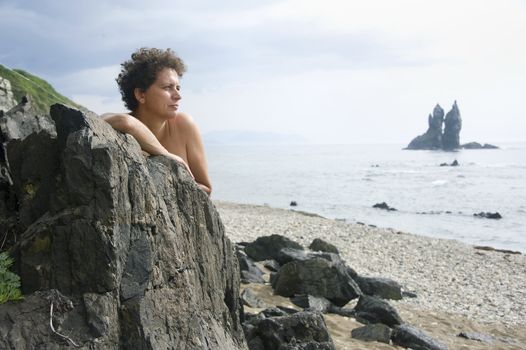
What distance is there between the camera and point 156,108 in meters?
6.79

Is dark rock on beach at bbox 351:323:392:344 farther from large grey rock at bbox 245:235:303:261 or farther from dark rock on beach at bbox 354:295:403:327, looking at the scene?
large grey rock at bbox 245:235:303:261

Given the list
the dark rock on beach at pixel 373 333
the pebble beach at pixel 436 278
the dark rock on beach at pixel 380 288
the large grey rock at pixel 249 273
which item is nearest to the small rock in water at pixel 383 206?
the pebble beach at pixel 436 278

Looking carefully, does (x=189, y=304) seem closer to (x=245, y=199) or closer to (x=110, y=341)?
(x=110, y=341)

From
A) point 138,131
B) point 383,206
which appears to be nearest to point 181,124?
point 138,131

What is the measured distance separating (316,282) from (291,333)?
6529 mm

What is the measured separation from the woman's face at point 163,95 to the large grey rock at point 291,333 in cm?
432

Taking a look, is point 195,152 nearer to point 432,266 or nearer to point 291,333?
point 291,333

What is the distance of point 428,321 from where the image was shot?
16938 mm

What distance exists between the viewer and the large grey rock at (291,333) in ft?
29.0

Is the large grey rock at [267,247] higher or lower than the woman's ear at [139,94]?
lower

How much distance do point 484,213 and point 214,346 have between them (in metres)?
60.4

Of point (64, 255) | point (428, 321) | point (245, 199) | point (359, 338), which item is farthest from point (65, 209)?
point (245, 199)

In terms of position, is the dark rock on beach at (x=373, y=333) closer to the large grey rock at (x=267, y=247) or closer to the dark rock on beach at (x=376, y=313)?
the dark rock on beach at (x=376, y=313)

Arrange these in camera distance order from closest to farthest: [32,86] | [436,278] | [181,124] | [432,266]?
[181,124] < [436,278] < [432,266] < [32,86]
